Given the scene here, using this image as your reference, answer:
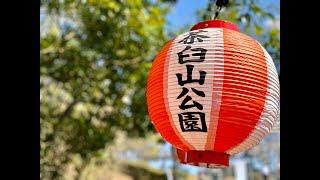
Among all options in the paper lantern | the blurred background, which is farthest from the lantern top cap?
the blurred background

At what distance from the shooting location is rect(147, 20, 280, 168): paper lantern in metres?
1.66

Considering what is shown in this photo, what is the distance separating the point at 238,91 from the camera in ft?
5.45

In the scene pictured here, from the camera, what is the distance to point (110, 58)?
4902mm

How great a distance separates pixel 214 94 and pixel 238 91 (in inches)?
3.4

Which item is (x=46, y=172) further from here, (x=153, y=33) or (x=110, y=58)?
(x=153, y=33)

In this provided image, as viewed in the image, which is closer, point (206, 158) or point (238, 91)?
point (238, 91)

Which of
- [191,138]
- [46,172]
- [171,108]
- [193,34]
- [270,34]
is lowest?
[46,172]

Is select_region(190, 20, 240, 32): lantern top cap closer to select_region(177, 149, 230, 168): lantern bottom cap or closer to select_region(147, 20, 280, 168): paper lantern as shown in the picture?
select_region(147, 20, 280, 168): paper lantern

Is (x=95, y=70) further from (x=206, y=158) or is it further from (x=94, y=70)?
(x=206, y=158)

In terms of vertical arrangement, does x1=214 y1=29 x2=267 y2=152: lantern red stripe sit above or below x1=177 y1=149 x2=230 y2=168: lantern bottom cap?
above

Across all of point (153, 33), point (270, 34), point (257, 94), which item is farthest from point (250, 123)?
point (153, 33)

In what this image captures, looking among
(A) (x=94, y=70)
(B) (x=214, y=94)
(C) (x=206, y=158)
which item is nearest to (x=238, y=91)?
(B) (x=214, y=94)

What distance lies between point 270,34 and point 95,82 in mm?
2153

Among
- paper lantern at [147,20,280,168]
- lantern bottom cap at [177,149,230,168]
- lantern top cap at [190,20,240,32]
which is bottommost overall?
lantern bottom cap at [177,149,230,168]
